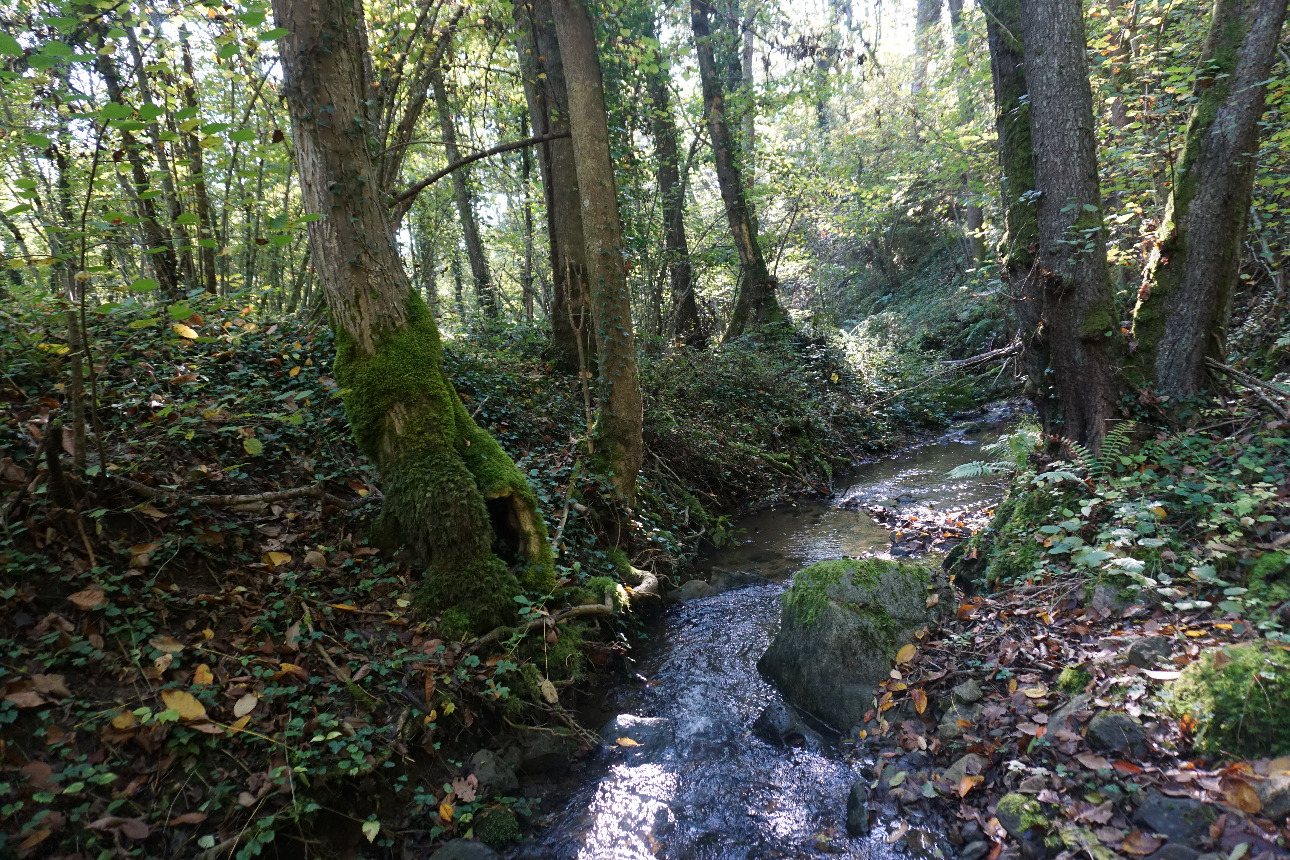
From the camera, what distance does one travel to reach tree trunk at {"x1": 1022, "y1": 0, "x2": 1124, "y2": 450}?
5.18 m

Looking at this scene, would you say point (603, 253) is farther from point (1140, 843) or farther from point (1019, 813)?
point (1140, 843)

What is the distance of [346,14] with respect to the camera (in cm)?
447

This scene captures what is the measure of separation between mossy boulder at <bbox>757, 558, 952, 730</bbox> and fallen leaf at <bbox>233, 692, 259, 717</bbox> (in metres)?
3.43

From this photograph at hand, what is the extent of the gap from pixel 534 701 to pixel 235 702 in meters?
1.74

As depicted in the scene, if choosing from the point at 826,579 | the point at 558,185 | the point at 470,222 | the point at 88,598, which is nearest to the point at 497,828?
the point at 88,598

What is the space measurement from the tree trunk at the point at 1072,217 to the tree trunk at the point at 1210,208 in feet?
1.12

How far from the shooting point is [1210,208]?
15.9 ft

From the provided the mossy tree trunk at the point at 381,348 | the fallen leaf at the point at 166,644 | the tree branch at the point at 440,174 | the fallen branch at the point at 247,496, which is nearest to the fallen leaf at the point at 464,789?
the mossy tree trunk at the point at 381,348

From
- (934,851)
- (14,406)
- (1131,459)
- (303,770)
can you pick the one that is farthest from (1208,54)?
(14,406)

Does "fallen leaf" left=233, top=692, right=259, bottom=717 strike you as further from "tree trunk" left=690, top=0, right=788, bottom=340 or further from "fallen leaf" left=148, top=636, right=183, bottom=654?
"tree trunk" left=690, top=0, right=788, bottom=340

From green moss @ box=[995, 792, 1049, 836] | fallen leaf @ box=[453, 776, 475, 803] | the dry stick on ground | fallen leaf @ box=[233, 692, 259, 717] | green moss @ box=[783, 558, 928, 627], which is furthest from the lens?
green moss @ box=[783, 558, 928, 627]

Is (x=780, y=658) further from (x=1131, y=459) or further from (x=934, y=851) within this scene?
(x=1131, y=459)

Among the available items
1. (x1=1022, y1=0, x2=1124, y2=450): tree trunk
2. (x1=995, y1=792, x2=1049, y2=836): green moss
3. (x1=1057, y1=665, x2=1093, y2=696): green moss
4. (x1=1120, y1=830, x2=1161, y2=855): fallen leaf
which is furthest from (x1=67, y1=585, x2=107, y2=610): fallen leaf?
(x1=1022, y1=0, x2=1124, y2=450): tree trunk

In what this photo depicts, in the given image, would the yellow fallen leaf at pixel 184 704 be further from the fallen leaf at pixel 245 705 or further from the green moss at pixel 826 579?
the green moss at pixel 826 579
